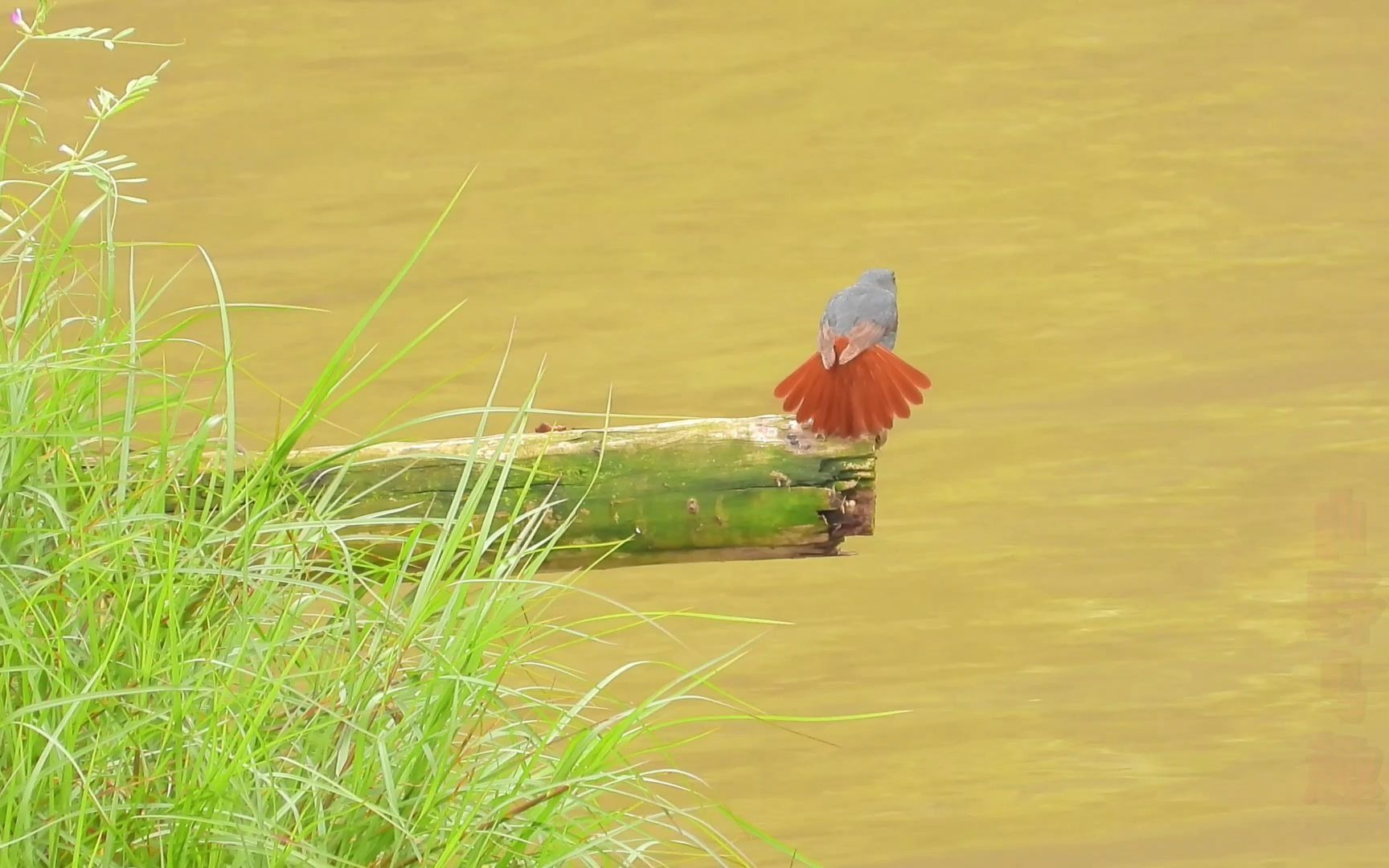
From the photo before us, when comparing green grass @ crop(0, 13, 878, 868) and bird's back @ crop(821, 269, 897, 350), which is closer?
green grass @ crop(0, 13, 878, 868)

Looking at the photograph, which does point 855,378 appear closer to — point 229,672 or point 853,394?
point 853,394

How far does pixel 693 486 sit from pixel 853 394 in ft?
0.66

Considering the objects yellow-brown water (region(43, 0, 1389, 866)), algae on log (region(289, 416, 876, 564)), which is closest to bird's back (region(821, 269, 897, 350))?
algae on log (region(289, 416, 876, 564))

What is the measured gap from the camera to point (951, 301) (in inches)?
172

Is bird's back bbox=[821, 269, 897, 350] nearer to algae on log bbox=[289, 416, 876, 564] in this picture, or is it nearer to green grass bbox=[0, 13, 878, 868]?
algae on log bbox=[289, 416, 876, 564]

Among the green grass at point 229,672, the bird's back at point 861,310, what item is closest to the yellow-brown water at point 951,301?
the bird's back at point 861,310

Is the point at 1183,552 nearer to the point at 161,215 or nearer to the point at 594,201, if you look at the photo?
the point at 594,201

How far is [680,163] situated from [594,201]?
0.98 ft

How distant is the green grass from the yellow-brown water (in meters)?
1.59

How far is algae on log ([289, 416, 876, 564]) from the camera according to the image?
189cm

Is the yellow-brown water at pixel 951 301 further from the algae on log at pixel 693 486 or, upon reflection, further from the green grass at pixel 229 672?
the green grass at pixel 229 672

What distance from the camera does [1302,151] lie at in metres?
4.78

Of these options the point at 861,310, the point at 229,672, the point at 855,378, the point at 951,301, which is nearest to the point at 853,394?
the point at 855,378

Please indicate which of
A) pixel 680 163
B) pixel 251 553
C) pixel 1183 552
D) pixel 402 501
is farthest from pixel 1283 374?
pixel 251 553
